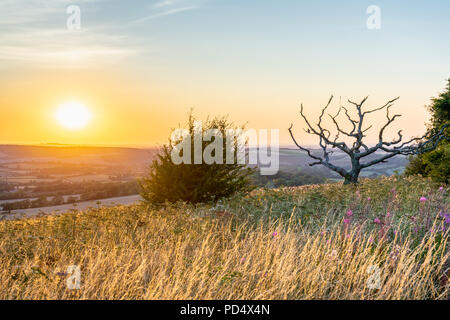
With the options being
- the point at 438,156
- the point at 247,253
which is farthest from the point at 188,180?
the point at 438,156

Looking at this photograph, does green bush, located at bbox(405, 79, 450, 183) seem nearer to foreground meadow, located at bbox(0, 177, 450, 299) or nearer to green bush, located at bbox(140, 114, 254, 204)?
foreground meadow, located at bbox(0, 177, 450, 299)

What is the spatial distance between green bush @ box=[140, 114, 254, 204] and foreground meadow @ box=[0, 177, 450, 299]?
2.88 ft

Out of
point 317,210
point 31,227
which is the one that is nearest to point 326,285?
point 317,210

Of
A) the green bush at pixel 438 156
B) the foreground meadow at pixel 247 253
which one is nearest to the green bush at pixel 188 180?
the foreground meadow at pixel 247 253

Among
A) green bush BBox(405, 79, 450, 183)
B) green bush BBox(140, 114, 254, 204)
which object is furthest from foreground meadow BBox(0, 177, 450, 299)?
green bush BBox(405, 79, 450, 183)

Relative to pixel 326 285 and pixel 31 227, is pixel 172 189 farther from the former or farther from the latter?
pixel 326 285

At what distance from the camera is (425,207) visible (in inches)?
320

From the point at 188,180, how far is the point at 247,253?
20.8 feet

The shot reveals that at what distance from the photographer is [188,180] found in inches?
445

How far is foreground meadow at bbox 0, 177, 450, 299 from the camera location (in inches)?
166

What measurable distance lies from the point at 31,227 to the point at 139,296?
5117mm

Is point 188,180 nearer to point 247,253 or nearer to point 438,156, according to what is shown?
point 247,253

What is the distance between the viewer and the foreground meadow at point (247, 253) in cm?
421
